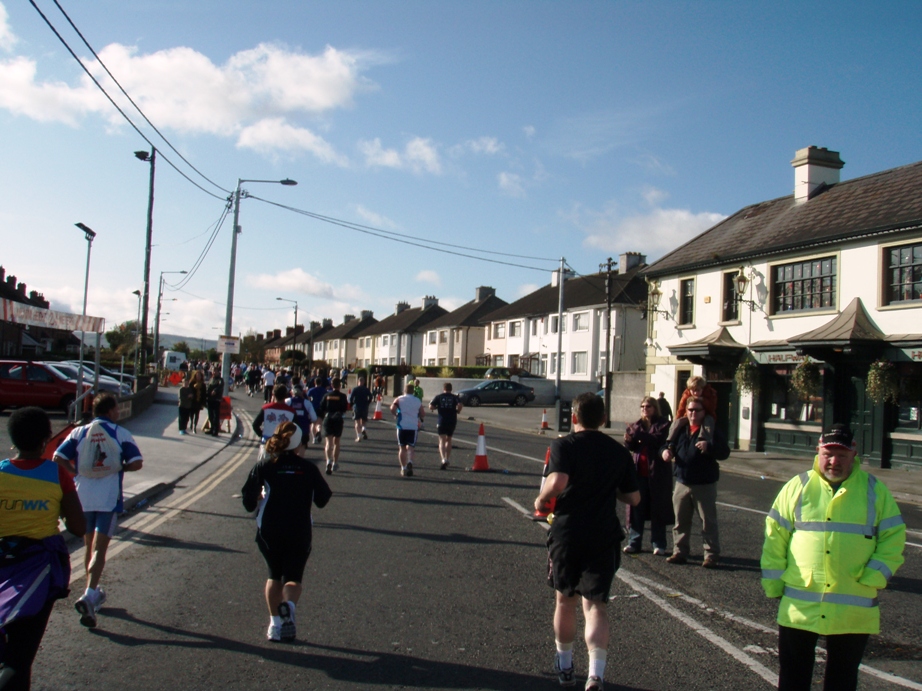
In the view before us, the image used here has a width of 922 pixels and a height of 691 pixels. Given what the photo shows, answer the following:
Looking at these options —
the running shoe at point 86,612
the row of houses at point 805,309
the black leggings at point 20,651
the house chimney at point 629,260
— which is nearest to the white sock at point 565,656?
the black leggings at point 20,651

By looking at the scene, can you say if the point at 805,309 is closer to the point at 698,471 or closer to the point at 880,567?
the point at 698,471

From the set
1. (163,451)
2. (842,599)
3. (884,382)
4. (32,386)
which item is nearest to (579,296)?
(884,382)

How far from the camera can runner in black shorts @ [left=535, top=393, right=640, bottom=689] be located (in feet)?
14.8

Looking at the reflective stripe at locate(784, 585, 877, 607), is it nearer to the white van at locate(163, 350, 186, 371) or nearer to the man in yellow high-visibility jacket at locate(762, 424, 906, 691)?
the man in yellow high-visibility jacket at locate(762, 424, 906, 691)

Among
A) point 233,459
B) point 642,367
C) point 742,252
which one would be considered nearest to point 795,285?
point 742,252

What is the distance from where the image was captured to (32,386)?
22844 mm

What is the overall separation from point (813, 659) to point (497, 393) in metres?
39.1

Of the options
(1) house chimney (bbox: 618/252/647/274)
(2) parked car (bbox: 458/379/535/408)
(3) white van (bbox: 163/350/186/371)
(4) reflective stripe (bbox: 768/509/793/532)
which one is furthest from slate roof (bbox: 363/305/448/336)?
(4) reflective stripe (bbox: 768/509/793/532)

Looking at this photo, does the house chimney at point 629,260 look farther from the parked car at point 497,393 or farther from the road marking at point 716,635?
the road marking at point 716,635

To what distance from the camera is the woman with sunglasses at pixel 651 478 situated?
8.01 meters

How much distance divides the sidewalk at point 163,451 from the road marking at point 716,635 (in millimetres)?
6845

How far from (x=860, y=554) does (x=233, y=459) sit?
1455 cm

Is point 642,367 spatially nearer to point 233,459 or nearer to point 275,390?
point 233,459

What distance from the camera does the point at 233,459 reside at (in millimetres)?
16453
